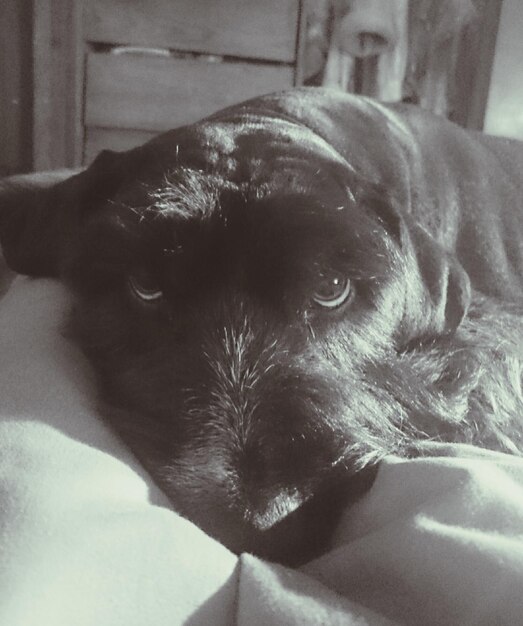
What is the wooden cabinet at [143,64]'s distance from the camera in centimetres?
282

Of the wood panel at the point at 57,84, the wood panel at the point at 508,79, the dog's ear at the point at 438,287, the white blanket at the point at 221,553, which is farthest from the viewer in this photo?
the wood panel at the point at 508,79

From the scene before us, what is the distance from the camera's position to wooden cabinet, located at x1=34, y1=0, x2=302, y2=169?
2818 mm

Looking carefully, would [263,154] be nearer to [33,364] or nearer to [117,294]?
[117,294]

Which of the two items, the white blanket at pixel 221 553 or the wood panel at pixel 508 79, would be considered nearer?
the white blanket at pixel 221 553

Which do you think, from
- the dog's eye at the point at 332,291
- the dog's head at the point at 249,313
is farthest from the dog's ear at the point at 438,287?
the dog's eye at the point at 332,291

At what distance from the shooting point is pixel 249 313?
2.76 feet

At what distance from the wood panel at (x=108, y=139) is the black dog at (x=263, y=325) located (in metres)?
1.94

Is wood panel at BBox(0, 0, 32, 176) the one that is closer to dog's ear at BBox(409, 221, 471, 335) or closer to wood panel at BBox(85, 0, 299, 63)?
wood panel at BBox(85, 0, 299, 63)

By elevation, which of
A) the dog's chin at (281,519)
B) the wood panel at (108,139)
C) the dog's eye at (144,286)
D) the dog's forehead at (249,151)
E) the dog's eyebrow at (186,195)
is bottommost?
the wood panel at (108,139)

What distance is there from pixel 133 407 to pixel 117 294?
0.67ft

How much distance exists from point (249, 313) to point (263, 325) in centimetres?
2

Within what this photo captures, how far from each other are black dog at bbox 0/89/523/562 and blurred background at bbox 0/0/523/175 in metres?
1.92

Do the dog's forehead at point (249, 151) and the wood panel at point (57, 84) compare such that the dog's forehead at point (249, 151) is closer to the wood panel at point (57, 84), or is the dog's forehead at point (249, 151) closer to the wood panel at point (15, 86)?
the wood panel at point (57, 84)

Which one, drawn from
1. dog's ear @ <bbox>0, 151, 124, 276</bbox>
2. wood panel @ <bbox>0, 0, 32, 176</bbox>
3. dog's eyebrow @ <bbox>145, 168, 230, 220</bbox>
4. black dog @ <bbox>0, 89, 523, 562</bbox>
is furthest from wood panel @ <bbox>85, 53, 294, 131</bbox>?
dog's eyebrow @ <bbox>145, 168, 230, 220</bbox>
